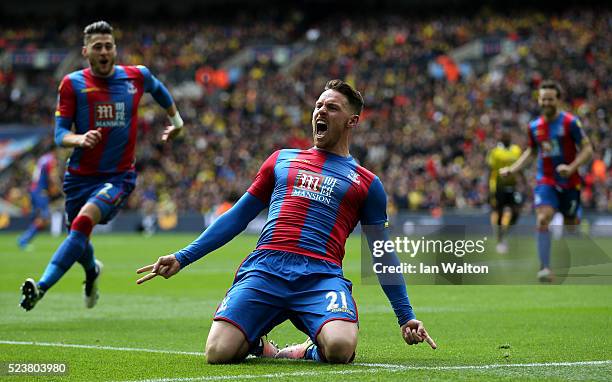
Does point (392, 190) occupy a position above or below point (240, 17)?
below

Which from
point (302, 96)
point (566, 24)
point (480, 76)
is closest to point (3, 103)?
point (302, 96)

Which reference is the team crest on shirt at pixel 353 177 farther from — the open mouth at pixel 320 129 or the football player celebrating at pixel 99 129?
the football player celebrating at pixel 99 129

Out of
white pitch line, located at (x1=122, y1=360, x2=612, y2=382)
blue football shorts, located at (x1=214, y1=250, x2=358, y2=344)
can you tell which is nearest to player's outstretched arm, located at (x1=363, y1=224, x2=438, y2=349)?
white pitch line, located at (x1=122, y1=360, x2=612, y2=382)

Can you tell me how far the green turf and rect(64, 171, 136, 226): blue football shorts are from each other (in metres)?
1.09

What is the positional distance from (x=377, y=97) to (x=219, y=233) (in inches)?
1400

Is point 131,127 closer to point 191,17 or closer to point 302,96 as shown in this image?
point 302,96

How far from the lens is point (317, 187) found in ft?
22.2

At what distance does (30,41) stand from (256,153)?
21678mm

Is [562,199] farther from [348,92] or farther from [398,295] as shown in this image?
[398,295]

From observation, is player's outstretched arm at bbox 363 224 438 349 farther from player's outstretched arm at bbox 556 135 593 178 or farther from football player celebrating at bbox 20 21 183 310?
player's outstretched arm at bbox 556 135 593 178

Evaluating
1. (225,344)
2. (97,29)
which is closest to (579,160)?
(97,29)

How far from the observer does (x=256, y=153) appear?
40844 mm

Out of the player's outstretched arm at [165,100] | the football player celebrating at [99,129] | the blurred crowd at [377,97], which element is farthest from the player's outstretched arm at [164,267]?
the blurred crowd at [377,97]

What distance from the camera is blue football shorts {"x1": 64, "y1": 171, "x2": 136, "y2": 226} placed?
32.7 feet
